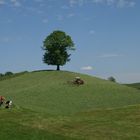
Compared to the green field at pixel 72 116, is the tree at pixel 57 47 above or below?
above

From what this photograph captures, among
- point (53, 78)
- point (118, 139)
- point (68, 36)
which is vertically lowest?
point (118, 139)

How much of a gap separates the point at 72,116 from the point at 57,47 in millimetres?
70299

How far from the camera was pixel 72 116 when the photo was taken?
45125 millimetres

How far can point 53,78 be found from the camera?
99.9 metres

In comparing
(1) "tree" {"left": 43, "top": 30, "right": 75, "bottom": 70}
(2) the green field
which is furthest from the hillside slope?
(1) "tree" {"left": 43, "top": 30, "right": 75, "bottom": 70}

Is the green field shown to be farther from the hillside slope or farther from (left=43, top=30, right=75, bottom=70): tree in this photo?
(left=43, top=30, right=75, bottom=70): tree

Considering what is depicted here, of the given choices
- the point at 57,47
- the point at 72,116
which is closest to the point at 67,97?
the point at 72,116

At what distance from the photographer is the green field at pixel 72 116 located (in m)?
33.8

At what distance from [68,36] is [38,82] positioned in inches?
930

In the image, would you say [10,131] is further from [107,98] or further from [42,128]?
[107,98]

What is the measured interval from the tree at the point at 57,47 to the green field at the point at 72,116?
3530 cm

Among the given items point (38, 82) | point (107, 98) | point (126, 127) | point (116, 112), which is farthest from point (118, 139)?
point (38, 82)

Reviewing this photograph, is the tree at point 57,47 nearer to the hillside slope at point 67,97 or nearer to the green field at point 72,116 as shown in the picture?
the hillside slope at point 67,97

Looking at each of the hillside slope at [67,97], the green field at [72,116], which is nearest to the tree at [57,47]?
the hillside slope at [67,97]
